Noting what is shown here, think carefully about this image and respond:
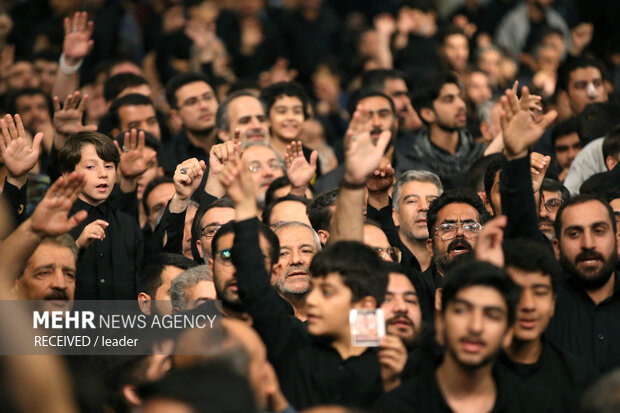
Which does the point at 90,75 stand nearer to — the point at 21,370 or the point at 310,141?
the point at 310,141

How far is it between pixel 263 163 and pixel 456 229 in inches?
69.7

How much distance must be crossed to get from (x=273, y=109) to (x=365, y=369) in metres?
4.56

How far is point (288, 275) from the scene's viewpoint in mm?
6352

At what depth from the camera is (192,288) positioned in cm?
586

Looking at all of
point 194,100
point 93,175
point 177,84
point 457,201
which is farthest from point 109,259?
point 177,84

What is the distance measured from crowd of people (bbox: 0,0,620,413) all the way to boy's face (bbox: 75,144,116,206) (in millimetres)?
15

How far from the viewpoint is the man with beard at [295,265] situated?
6.28 metres

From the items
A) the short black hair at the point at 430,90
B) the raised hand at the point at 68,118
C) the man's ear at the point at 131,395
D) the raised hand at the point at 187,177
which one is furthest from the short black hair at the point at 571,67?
the man's ear at the point at 131,395

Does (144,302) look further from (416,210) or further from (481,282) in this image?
(481,282)

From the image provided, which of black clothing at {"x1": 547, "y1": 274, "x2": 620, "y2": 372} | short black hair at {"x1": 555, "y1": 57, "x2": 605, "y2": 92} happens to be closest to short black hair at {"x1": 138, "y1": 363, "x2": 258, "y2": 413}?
black clothing at {"x1": 547, "y1": 274, "x2": 620, "y2": 372}

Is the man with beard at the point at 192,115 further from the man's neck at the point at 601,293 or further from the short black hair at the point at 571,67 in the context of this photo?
the man's neck at the point at 601,293

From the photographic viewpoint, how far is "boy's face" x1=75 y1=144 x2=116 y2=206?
686 cm

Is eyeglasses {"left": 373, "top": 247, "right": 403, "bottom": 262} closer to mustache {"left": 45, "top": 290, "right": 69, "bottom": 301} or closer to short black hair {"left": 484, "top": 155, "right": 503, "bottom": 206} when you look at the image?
short black hair {"left": 484, "top": 155, "right": 503, "bottom": 206}

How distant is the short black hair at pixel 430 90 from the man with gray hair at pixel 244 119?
1395mm
